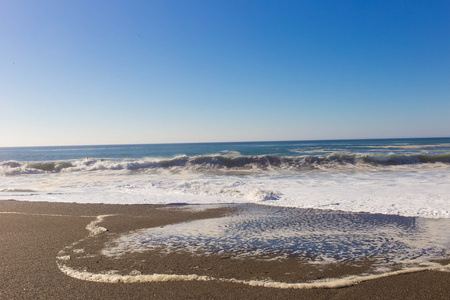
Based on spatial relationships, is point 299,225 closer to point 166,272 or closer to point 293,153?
point 166,272

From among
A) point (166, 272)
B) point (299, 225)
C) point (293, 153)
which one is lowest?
point (293, 153)

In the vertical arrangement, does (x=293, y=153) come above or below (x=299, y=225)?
below

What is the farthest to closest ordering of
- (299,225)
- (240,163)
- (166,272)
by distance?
1. (240,163)
2. (299,225)
3. (166,272)

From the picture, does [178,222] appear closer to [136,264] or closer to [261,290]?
[136,264]

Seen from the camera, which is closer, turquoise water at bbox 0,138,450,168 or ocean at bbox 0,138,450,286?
ocean at bbox 0,138,450,286

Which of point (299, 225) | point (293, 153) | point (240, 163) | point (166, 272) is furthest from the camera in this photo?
point (293, 153)

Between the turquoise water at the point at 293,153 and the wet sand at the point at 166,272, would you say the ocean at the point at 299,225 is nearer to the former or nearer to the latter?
the wet sand at the point at 166,272

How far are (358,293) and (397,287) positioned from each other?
0.54 m

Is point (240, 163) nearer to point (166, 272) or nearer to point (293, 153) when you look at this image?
point (166, 272)

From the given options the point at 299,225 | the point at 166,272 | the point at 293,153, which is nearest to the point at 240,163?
the point at 299,225

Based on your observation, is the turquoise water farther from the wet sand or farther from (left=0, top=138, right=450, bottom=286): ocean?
the wet sand

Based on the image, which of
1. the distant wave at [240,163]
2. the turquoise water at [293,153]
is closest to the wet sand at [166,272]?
the distant wave at [240,163]

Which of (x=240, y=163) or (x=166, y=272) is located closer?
(x=166, y=272)

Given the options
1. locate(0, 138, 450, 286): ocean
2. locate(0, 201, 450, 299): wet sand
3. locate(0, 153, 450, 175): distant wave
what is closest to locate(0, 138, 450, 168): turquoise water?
locate(0, 153, 450, 175): distant wave
